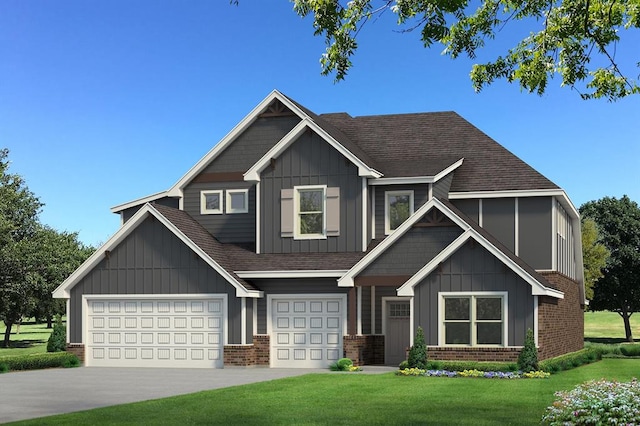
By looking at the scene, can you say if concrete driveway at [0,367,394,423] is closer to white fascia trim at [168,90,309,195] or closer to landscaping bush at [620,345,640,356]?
white fascia trim at [168,90,309,195]

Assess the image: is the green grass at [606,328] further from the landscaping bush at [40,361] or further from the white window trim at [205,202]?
the landscaping bush at [40,361]

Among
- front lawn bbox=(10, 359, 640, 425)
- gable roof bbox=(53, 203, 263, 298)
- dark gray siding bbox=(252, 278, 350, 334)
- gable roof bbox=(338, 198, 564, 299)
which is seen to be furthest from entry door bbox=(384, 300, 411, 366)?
front lawn bbox=(10, 359, 640, 425)

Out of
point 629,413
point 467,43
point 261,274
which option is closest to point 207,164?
point 261,274

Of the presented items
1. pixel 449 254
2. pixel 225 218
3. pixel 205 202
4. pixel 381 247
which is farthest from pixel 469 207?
pixel 205 202

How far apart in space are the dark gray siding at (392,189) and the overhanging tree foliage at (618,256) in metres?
40.4

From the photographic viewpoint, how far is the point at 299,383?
24.0 meters

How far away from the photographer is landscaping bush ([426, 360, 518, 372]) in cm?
2681

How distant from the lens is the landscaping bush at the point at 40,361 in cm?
3020

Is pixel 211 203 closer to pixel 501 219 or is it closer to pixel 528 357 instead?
pixel 501 219

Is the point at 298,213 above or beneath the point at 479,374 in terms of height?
above

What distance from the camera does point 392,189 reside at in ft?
108

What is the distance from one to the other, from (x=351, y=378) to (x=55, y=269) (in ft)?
110

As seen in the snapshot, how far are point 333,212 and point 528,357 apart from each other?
30.1 feet

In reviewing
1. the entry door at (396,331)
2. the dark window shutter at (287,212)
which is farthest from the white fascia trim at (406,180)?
the entry door at (396,331)
